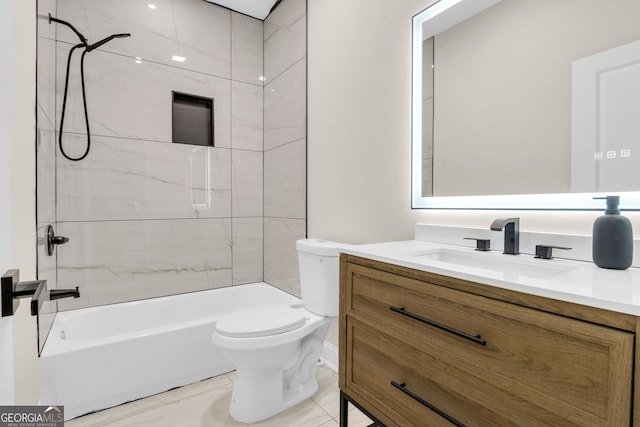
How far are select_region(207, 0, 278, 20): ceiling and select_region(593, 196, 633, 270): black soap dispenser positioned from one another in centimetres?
267

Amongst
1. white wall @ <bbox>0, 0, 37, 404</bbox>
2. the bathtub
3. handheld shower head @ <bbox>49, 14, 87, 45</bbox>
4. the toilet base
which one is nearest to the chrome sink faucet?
the toilet base

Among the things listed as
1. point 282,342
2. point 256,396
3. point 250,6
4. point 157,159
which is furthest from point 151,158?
point 256,396

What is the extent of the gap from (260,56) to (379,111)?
1.61 meters

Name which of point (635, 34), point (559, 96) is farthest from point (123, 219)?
point (635, 34)

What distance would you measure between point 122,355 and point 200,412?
20.4 inches

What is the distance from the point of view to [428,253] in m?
1.28

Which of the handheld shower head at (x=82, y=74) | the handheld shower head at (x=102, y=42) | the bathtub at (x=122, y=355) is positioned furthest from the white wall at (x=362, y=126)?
the handheld shower head at (x=82, y=74)

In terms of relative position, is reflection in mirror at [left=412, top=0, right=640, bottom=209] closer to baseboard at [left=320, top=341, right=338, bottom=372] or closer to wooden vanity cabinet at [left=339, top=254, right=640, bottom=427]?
wooden vanity cabinet at [left=339, top=254, right=640, bottom=427]

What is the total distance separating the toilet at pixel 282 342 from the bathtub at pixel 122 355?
42 cm

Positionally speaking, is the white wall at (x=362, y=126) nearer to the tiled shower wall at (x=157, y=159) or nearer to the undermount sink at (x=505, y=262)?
the undermount sink at (x=505, y=262)

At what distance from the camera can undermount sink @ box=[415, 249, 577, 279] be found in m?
1.01

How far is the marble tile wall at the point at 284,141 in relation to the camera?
7.97 feet

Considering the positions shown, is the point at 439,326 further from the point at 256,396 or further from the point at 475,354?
the point at 256,396

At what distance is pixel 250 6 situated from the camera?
105 inches
